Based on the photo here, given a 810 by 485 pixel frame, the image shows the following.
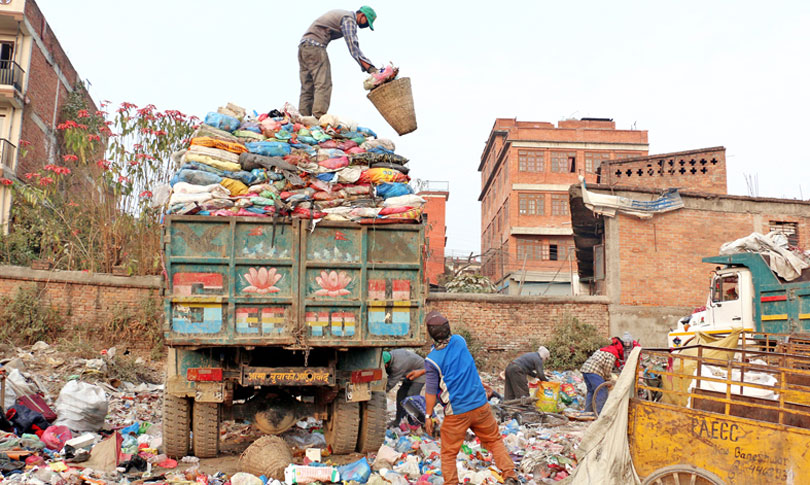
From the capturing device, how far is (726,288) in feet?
33.7

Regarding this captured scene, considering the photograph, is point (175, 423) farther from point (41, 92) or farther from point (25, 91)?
point (41, 92)

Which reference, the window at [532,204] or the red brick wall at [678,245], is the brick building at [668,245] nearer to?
the red brick wall at [678,245]

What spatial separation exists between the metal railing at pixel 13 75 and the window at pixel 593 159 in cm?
2618

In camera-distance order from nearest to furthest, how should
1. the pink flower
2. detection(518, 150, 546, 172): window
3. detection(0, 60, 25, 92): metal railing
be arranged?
the pink flower → detection(0, 60, 25, 92): metal railing → detection(518, 150, 546, 172): window

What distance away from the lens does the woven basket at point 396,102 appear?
693 centimetres

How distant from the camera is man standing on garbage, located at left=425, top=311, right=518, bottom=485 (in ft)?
15.5

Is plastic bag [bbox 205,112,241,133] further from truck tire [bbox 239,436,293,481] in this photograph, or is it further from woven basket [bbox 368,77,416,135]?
truck tire [bbox 239,436,293,481]

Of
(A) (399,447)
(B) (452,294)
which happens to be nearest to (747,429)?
(A) (399,447)

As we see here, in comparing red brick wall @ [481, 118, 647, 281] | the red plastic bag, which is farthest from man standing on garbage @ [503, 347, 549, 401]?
red brick wall @ [481, 118, 647, 281]

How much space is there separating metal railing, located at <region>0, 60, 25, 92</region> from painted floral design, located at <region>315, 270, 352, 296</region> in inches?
704

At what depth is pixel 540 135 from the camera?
3447 cm

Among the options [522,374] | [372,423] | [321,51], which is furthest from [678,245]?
[372,423]

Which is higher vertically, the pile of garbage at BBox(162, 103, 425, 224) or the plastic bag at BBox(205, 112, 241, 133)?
the plastic bag at BBox(205, 112, 241, 133)

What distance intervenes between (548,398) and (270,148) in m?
5.13
